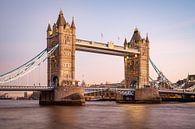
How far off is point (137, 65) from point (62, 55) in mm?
23013

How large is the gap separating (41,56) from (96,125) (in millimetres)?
35492

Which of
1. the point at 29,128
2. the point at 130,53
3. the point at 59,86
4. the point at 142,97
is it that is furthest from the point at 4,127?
the point at 130,53

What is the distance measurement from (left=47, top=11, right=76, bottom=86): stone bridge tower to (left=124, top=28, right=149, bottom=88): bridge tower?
19.8 meters

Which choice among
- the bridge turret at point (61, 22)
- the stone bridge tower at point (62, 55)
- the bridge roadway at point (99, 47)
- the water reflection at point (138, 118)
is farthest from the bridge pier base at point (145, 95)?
Answer: the water reflection at point (138, 118)

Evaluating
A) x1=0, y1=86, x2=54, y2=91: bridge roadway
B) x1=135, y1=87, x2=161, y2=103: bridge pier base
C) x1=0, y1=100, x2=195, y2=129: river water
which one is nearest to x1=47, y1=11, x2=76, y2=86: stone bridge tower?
x1=0, y1=86, x2=54, y2=91: bridge roadway

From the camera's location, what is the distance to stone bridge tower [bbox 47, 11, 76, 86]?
59.4 m

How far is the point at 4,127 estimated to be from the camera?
2492 centimetres

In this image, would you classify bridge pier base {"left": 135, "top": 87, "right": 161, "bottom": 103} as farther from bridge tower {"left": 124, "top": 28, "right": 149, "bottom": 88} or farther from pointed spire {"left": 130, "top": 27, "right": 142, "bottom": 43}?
pointed spire {"left": 130, "top": 27, "right": 142, "bottom": 43}

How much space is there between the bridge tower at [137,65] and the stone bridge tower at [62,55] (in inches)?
779

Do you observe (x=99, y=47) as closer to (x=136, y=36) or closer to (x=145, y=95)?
(x=145, y=95)

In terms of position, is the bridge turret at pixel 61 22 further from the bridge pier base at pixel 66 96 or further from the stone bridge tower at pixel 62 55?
the bridge pier base at pixel 66 96

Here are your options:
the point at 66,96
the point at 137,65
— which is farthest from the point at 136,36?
the point at 66,96

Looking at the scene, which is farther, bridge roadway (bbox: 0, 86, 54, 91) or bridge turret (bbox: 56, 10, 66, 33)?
bridge turret (bbox: 56, 10, 66, 33)

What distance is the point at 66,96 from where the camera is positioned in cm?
5556
